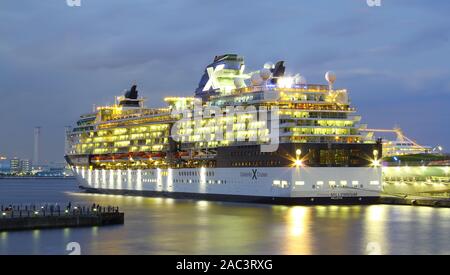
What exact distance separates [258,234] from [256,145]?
24280mm

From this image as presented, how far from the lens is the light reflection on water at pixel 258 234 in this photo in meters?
38.4

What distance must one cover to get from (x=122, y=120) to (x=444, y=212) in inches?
1883

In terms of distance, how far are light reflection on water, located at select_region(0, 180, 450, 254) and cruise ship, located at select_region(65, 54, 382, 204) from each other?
4261 mm

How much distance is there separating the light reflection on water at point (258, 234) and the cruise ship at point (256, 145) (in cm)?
426

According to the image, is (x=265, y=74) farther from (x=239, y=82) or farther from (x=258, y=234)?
(x=258, y=234)

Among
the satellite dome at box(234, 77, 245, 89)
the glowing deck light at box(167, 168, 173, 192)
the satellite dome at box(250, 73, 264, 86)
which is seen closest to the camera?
the satellite dome at box(250, 73, 264, 86)

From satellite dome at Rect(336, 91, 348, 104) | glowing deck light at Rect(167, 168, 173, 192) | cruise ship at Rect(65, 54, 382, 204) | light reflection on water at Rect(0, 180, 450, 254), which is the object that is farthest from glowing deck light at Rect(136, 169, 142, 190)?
satellite dome at Rect(336, 91, 348, 104)

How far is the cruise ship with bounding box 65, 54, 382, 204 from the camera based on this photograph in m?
64.9

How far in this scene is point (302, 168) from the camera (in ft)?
211

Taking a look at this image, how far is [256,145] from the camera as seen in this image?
224 ft

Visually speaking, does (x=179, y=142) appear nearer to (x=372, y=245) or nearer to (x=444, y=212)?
(x=444, y=212)

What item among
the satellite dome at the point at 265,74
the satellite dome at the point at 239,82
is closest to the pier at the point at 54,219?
the satellite dome at the point at 265,74

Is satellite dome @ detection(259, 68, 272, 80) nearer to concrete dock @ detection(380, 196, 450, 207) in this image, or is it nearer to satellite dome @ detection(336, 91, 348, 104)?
satellite dome @ detection(336, 91, 348, 104)
